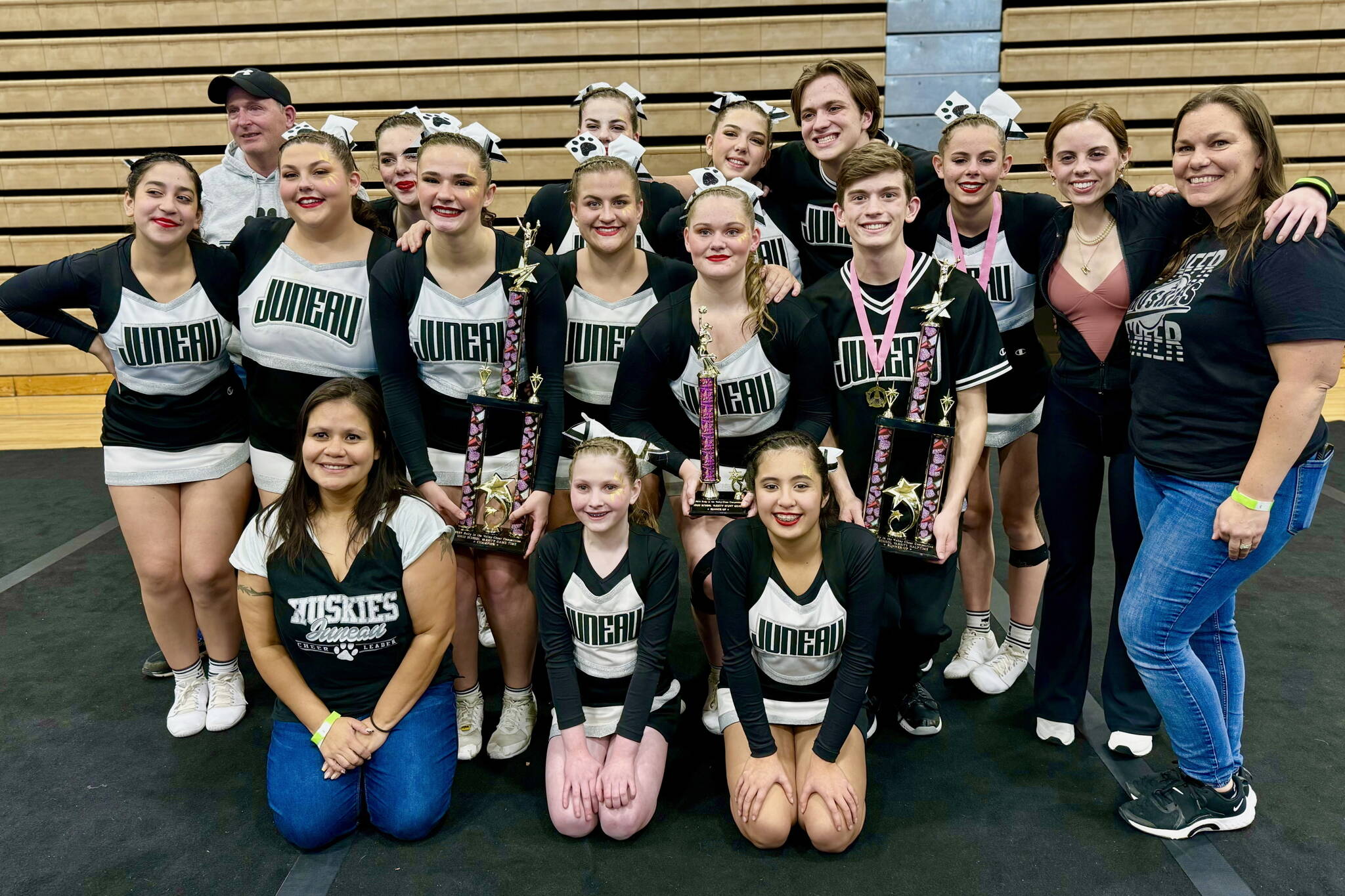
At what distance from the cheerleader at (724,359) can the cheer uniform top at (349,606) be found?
2.21 ft

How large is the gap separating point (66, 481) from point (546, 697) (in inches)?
159

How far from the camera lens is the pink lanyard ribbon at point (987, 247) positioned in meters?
2.70

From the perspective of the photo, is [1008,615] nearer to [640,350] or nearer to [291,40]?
[640,350]

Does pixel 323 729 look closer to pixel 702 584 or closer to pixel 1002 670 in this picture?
pixel 702 584

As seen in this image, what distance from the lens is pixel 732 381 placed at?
8.18ft

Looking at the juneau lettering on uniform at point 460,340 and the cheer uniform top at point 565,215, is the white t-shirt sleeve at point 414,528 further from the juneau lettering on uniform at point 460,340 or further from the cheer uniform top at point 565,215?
the cheer uniform top at point 565,215

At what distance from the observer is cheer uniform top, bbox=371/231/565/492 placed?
254cm

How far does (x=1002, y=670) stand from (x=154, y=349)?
2.81m

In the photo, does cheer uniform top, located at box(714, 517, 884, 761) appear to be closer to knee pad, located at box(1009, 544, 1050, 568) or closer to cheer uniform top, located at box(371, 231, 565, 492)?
cheer uniform top, located at box(371, 231, 565, 492)

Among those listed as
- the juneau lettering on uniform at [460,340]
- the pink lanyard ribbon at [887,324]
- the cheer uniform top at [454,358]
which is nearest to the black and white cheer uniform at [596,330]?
the cheer uniform top at [454,358]

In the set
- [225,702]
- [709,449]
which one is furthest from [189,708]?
[709,449]

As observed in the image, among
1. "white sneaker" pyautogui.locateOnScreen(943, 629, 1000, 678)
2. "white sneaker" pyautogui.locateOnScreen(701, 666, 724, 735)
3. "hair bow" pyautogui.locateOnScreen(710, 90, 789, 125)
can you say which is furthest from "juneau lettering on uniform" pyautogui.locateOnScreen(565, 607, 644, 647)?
"hair bow" pyautogui.locateOnScreen(710, 90, 789, 125)

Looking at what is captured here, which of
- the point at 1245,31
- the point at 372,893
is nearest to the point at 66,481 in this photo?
the point at 372,893

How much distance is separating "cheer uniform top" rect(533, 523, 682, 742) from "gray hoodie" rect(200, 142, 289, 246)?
197cm
